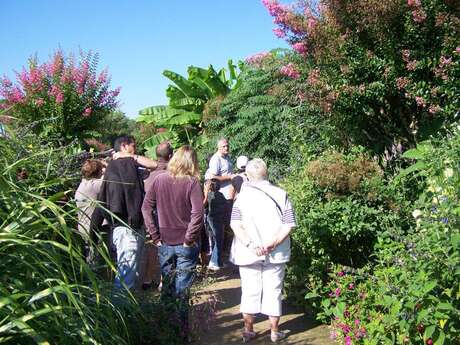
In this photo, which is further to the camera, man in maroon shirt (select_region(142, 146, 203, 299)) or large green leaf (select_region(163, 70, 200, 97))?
large green leaf (select_region(163, 70, 200, 97))

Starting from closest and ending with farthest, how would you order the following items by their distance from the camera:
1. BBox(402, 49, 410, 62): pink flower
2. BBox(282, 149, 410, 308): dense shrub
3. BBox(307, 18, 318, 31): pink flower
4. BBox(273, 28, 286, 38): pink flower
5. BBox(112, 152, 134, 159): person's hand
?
BBox(282, 149, 410, 308): dense shrub → BBox(112, 152, 134, 159): person's hand → BBox(402, 49, 410, 62): pink flower → BBox(307, 18, 318, 31): pink flower → BBox(273, 28, 286, 38): pink flower

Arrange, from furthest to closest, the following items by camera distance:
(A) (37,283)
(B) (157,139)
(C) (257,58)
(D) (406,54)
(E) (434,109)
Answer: (B) (157,139) → (C) (257,58) → (D) (406,54) → (E) (434,109) → (A) (37,283)

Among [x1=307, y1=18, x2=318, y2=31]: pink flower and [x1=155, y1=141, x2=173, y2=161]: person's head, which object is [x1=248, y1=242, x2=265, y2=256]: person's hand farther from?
[x1=307, y1=18, x2=318, y2=31]: pink flower

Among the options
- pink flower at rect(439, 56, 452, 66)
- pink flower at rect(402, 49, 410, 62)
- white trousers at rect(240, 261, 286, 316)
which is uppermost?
pink flower at rect(402, 49, 410, 62)

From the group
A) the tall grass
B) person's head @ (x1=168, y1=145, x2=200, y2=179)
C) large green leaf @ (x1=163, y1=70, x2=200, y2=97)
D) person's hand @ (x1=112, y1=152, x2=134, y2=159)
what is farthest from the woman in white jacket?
large green leaf @ (x1=163, y1=70, x2=200, y2=97)

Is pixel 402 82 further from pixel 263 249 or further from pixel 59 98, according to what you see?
pixel 59 98

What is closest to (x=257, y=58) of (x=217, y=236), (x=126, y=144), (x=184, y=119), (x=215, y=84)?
(x=215, y=84)

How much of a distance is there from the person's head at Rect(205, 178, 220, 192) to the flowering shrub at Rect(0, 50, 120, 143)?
3.66 metres

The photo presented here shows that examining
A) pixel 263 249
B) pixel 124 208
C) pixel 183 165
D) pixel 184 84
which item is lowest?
pixel 263 249

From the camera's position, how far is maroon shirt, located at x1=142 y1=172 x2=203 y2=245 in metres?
5.05

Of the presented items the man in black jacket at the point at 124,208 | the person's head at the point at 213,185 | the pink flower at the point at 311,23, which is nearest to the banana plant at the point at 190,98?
the person's head at the point at 213,185

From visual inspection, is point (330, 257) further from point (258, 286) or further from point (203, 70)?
point (203, 70)

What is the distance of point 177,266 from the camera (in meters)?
5.18

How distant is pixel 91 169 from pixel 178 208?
4.24 feet
